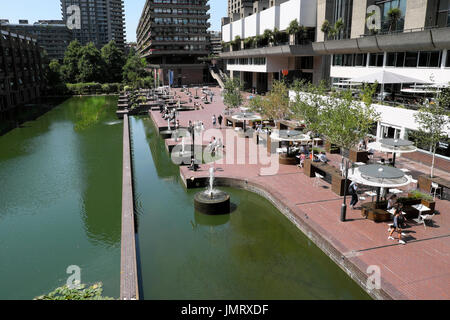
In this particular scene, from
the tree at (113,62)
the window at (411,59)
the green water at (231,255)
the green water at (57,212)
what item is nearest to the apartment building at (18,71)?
the tree at (113,62)

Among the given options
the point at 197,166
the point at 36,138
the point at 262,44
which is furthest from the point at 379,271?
the point at 262,44

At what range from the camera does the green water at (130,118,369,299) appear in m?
10.5

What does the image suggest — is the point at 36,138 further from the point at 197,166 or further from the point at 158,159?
the point at 197,166

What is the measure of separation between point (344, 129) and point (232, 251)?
9.06 meters

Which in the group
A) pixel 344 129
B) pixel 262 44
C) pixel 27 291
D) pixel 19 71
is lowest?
pixel 27 291

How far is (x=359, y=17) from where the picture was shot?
36.1 meters

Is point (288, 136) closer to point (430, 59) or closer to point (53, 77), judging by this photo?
point (430, 59)

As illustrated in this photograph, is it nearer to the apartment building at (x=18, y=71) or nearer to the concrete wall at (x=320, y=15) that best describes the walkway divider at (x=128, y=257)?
the concrete wall at (x=320, y=15)

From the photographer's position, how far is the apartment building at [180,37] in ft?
311

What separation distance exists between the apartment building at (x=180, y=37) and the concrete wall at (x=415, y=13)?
72.6 m

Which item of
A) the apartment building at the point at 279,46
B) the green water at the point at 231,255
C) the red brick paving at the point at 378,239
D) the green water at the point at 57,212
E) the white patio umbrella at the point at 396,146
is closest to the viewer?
the red brick paving at the point at 378,239

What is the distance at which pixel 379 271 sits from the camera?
1045 cm

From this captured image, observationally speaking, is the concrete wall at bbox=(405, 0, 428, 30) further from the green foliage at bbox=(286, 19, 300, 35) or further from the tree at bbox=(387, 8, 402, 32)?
the green foliage at bbox=(286, 19, 300, 35)

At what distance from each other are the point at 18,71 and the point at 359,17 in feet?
182
